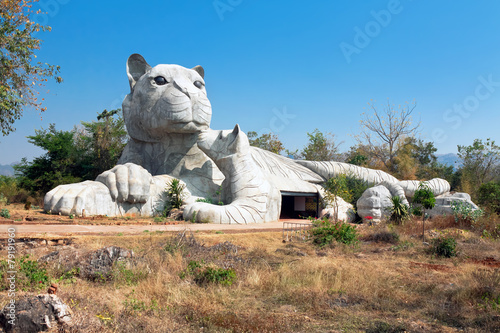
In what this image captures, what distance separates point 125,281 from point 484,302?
4740 mm

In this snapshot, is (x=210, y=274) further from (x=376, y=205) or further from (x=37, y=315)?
(x=376, y=205)

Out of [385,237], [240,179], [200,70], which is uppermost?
[200,70]

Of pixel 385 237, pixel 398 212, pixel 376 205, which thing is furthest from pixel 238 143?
pixel 398 212

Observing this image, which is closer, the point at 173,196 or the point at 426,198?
the point at 426,198

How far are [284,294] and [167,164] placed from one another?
9.38m

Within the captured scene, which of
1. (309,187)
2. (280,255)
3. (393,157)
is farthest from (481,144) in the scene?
(280,255)

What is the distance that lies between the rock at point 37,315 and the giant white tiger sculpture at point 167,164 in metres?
7.36

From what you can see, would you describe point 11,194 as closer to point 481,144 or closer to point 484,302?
point 484,302

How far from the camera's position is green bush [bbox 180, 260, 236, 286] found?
224 inches

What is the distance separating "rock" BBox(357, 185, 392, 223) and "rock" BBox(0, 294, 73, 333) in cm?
1221

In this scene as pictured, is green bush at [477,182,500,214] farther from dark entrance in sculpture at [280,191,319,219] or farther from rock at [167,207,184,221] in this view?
rock at [167,207,184,221]

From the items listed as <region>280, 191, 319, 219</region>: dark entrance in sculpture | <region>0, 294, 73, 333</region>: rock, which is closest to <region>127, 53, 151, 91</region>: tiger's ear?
<region>280, 191, 319, 219</region>: dark entrance in sculpture

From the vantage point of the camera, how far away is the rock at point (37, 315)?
3.64 metres

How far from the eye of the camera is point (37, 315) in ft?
12.1
